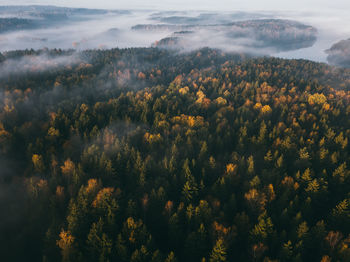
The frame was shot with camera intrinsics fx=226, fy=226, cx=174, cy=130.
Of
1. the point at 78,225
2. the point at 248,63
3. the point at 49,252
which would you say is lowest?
the point at 49,252

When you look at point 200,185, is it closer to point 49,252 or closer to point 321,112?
point 49,252

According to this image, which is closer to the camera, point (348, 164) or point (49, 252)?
point (49, 252)

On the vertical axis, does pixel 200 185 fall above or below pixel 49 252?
above

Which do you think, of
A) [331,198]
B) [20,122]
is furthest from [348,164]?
[20,122]

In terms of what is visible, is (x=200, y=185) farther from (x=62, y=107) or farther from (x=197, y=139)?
(x=62, y=107)

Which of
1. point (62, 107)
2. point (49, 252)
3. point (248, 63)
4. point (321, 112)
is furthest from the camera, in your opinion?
point (248, 63)

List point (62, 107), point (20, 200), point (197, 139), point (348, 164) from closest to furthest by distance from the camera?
point (20, 200)
point (348, 164)
point (197, 139)
point (62, 107)
